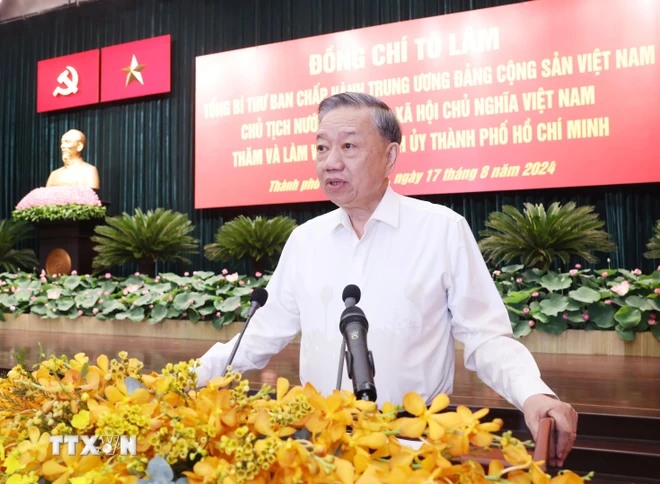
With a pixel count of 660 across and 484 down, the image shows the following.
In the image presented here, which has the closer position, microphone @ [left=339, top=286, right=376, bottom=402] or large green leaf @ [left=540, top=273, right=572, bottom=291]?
microphone @ [left=339, top=286, right=376, bottom=402]

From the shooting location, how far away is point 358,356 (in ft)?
2.03

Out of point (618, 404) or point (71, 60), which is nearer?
point (618, 404)

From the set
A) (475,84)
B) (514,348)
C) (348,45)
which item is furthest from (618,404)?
(348,45)

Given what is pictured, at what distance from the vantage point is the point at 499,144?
546cm

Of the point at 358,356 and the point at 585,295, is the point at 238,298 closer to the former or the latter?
the point at 585,295

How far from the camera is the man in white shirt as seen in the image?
1220 millimetres

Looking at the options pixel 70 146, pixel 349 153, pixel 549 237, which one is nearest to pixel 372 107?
pixel 349 153

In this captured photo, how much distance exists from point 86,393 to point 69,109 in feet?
27.2

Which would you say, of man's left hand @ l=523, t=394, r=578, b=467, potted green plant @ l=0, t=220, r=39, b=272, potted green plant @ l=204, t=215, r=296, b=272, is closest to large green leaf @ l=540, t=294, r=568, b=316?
potted green plant @ l=204, t=215, r=296, b=272

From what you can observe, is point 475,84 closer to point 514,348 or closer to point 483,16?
point 483,16

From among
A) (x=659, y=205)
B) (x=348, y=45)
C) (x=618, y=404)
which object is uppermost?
(x=348, y=45)

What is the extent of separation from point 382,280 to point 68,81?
774cm

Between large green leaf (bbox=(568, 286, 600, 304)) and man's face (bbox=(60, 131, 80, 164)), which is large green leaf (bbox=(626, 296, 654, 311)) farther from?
man's face (bbox=(60, 131, 80, 164))

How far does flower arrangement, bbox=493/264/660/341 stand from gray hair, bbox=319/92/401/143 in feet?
9.89
